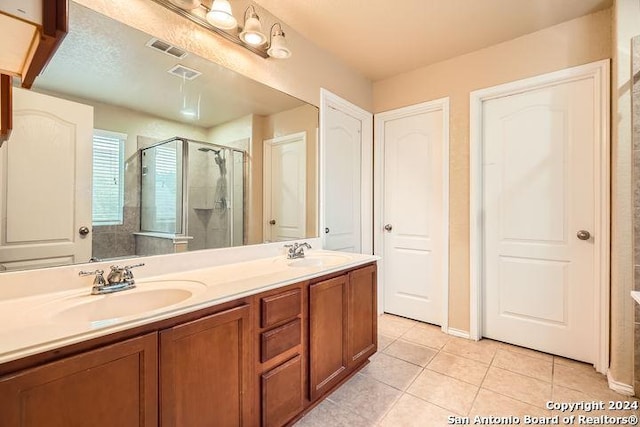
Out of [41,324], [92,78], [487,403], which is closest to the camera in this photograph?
[41,324]

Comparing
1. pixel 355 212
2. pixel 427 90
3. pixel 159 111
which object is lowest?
pixel 355 212

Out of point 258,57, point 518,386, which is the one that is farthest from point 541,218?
point 258,57

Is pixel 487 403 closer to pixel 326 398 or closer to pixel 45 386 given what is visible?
pixel 326 398

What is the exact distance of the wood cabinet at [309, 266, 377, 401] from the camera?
1.58m

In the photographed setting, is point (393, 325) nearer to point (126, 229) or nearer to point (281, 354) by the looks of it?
point (281, 354)

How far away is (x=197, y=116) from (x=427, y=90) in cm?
210

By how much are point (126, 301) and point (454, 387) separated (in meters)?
1.90

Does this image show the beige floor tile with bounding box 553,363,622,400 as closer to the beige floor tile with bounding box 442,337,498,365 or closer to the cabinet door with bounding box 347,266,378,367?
the beige floor tile with bounding box 442,337,498,365

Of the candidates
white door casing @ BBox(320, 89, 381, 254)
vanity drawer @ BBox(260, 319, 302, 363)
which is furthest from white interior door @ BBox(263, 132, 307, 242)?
vanity drawer @ BBox(260, 319, 302, 363)

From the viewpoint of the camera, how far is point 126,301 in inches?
47.5

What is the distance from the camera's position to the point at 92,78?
4.28 ft

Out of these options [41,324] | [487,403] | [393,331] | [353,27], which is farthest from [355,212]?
[41,324]

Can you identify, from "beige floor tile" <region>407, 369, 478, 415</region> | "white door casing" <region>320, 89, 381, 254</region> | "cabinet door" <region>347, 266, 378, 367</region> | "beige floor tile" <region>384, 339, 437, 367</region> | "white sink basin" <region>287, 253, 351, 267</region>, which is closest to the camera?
"beige floor tile" <region>407, 369, 478, 415</region>

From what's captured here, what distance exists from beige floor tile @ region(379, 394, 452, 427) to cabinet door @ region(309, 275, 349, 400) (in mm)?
351
